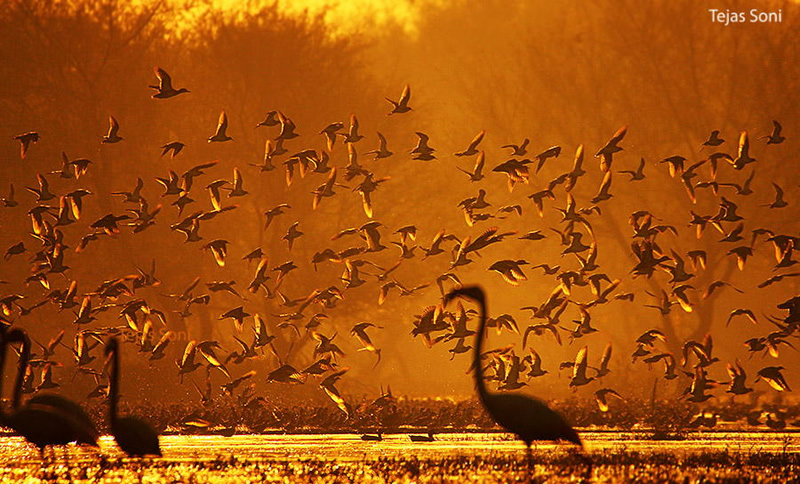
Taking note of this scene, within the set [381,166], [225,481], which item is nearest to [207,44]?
[381,166]

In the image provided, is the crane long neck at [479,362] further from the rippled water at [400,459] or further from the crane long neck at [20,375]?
the crane long neck at [20,375]

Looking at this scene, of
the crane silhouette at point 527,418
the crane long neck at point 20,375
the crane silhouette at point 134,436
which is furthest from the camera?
the crane long neck at point 20,375

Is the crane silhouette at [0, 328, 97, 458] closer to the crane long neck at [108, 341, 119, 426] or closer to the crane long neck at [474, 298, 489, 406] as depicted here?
the crane long neck at [108, 341, 119, 426]

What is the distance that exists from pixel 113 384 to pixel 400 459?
11.8 feet

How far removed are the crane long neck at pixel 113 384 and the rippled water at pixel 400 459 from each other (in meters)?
0.61

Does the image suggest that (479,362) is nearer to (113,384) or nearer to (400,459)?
(400,459)

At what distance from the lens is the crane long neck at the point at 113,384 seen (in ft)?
62.7

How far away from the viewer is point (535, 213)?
170ft

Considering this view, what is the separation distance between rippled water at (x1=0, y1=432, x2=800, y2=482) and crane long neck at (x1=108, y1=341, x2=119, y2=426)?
0.61 metres

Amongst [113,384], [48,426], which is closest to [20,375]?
[113,384]

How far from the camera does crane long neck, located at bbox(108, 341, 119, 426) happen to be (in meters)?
19.1

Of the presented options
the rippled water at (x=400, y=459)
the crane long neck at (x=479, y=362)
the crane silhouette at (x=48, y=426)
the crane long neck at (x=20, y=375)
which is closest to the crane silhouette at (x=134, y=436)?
the rippled water at (x=400, y=459)

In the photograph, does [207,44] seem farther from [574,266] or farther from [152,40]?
[574,266]

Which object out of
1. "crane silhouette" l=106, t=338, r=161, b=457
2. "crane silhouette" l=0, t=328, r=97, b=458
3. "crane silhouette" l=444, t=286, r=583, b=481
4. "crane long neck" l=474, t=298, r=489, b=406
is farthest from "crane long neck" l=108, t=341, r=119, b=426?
"crane silhouette" l=444, t=286, r=583, b=481
